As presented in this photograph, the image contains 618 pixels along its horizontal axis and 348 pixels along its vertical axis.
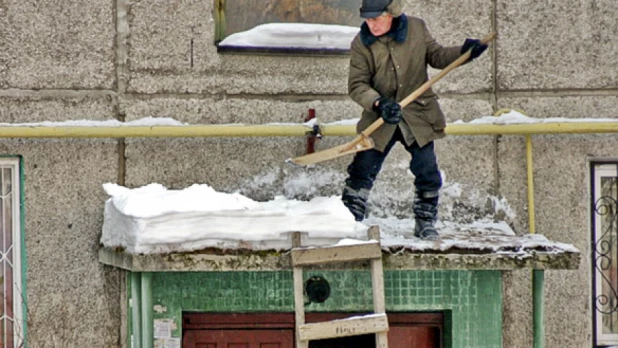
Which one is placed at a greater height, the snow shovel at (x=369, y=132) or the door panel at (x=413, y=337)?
the snow shovel at (x=369, y=132)

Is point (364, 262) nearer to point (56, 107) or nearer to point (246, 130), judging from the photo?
point (246, 130)

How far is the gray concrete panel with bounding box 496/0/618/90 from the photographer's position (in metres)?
8.08

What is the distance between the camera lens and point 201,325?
7043mm

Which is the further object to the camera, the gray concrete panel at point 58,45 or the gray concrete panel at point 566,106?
the gray concrete panel at point 566,106

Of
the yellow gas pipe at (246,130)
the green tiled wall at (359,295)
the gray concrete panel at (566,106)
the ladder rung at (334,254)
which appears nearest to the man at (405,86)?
the green tiled wall at (359,295)

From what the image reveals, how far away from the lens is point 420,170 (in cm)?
711

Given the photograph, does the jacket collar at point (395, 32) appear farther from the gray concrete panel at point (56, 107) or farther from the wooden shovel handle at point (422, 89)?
the gray concrete panel at point (56, 107)

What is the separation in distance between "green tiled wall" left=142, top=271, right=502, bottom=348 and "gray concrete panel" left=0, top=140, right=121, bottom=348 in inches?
40.4

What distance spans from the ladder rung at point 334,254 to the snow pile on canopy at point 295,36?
78.6 inches

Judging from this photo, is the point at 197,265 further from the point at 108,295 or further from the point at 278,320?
the point at 108,295

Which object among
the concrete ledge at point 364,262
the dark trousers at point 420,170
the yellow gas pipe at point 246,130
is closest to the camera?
the concrete ledge at point 364,262

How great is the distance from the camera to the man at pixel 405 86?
6973 millimetres

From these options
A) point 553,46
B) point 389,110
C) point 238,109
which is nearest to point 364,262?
point 389,110

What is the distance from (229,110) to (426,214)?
67.1 inches
